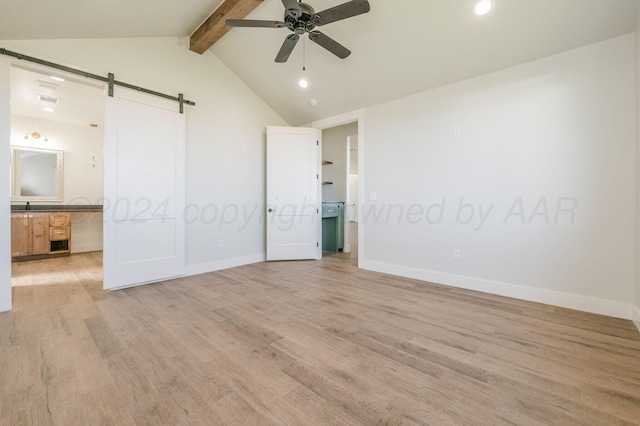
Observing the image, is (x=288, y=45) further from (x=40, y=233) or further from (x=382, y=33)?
(x=40, y=233)

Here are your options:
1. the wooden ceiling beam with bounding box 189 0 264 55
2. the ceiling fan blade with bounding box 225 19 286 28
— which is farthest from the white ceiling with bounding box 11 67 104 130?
the ceiling fan blade with bounding box 225 19 286 28

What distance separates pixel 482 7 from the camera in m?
2.38

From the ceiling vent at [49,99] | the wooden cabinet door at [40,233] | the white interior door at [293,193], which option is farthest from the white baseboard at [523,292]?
the wooden cabinet door at [40,233]

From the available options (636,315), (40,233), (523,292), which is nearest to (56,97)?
(40,233)

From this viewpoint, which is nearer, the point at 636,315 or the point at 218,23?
the point at 636,315

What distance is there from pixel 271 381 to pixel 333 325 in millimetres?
810

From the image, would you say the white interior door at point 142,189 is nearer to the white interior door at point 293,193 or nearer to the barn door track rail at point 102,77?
the barn door track rail at point 102,77

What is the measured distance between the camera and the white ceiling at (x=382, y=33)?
2.30m

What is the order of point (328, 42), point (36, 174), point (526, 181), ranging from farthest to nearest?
point (36, 174)
point (526, 181)
point (328, 42)

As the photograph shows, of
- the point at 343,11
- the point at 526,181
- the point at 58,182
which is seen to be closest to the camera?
the point at 343,11

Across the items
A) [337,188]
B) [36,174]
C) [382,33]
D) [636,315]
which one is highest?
[382,33]

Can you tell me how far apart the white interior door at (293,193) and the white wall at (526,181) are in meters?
1.43

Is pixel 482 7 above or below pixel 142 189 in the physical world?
above

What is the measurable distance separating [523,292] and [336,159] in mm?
Answer: 4271
